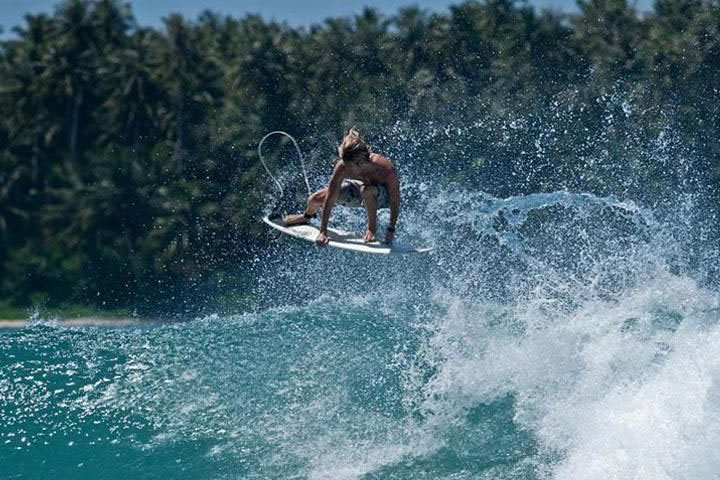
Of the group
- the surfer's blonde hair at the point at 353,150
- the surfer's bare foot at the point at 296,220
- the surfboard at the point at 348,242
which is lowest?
the surfboard at the point at 348,242

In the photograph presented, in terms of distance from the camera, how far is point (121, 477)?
9.03 meters

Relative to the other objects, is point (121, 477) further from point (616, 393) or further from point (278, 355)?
point (616, 393)

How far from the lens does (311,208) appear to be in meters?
10.7

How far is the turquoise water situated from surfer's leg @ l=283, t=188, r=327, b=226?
138cm

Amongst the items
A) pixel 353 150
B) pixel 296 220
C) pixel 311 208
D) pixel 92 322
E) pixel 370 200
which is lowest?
pixel 92 322

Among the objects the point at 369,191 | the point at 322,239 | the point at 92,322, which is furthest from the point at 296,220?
the point at 92,322

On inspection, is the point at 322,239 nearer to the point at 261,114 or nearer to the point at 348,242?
the point at 348,242

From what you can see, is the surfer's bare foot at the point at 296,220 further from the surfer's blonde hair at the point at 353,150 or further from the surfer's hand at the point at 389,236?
the surfer's blonde hair at the point at 353,150

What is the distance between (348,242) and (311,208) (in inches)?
26.2

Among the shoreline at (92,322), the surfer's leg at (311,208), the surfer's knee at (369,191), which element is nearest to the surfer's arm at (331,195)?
the surfer's knee at (369,191)

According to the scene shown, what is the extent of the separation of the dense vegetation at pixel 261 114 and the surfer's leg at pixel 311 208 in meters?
16.2

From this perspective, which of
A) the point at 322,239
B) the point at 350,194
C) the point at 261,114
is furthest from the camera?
the point at 261,114

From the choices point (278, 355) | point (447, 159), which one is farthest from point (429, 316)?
point (447, 159)

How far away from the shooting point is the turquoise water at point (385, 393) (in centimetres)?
833
